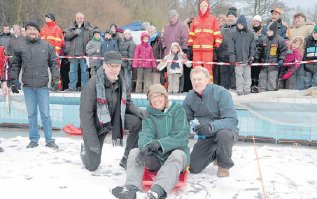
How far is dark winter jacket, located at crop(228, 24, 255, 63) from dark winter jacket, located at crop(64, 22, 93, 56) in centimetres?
338

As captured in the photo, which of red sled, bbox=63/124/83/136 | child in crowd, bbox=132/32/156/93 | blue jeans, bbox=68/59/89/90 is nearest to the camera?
red sled, bbox=63/124/83/136

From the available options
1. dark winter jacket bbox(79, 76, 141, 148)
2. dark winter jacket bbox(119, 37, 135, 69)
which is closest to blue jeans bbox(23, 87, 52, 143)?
dark winter jacket bbox(79, 76, 141, 148)

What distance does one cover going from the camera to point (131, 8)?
128 feet

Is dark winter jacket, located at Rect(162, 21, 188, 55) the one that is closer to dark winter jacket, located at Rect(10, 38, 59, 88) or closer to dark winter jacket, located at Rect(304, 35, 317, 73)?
dark winter jacket, located at Rect(304, 35, 317, 73)

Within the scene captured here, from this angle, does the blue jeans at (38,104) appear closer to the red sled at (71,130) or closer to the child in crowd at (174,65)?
the red sled at (71,130)

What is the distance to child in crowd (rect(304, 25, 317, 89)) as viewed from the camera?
354 inches

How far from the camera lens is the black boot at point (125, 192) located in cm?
413

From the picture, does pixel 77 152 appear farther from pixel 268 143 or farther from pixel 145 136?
pixel 268 143

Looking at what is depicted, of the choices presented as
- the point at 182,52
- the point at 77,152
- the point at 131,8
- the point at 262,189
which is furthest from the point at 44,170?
the point at 131,8

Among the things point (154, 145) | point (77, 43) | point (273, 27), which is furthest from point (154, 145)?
point (77, 43)

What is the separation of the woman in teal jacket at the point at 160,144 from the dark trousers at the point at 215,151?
401mm

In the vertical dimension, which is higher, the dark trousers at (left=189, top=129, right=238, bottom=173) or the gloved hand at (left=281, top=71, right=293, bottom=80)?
the gloved hand at (left=281, top=71, right=293, bottom=80)

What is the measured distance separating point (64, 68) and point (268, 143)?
5.55 m

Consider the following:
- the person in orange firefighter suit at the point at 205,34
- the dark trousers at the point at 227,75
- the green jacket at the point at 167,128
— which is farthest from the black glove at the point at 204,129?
the dark trousers at the point at 227,75
